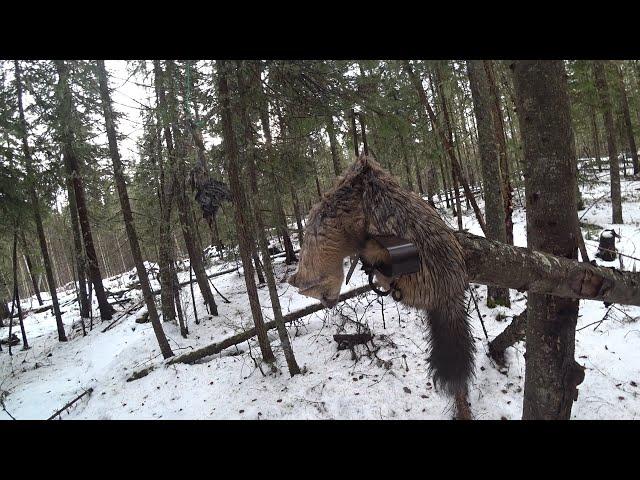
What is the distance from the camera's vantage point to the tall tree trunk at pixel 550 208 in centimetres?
186

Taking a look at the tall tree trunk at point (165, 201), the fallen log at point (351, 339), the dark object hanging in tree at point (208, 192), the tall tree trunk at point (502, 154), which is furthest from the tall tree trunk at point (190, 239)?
the tall tree trunk at point (502, 154)

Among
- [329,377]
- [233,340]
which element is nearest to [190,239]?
[233,340]

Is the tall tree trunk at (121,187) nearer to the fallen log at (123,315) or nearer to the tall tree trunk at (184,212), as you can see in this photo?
the tall tree trunk at (184,212)

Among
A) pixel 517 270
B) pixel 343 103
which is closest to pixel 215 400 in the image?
pixel 343 103

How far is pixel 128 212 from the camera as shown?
24.4 feet

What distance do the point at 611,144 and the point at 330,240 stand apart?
631 inches

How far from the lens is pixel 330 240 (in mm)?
1130

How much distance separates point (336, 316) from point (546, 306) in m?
6.21

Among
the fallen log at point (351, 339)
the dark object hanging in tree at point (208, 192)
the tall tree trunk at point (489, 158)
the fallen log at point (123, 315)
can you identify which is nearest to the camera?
the tall tree trunk at point (489, 158)

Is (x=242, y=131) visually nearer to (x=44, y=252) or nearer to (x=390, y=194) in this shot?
(x=390, y=194)

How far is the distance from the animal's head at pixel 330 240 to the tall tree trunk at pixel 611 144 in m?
14.7

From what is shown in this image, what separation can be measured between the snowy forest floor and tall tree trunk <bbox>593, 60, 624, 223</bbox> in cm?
126

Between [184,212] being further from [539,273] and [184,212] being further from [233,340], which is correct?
[539,273]

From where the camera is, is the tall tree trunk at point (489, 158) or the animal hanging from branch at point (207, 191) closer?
the tall tree trunk at point (489, 158)
